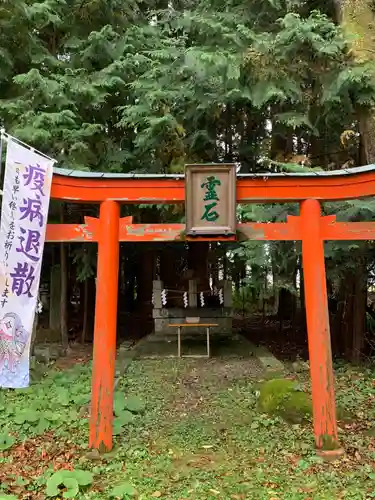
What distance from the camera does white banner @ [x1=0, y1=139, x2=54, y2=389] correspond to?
5289 mm

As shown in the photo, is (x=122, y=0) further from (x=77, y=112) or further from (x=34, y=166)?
(x=34, y=166)

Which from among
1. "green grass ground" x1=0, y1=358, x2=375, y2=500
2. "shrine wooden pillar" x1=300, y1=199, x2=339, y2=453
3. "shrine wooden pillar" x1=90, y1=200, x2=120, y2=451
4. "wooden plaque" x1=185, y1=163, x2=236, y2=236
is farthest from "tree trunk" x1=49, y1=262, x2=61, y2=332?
"shrine wooden pillar" x1=300, y1=199, x2=339, y2=453

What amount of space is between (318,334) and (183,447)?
2.03 meters

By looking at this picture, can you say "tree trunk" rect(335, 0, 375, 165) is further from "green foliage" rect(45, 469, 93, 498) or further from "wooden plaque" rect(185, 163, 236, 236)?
"green foliage" rect(45, 469, 93, 498)

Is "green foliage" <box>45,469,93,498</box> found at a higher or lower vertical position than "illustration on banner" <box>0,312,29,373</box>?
lower

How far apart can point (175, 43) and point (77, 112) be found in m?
2.24

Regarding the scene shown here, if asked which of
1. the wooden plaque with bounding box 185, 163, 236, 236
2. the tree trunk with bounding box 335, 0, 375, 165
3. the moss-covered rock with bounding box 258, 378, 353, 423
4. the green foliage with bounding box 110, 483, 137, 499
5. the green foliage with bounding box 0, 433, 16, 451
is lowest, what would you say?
the green foliage with bounding box 110, 483, 137, 499

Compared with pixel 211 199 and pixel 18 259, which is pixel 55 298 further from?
pixel 211 199

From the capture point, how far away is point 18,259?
17.5ft

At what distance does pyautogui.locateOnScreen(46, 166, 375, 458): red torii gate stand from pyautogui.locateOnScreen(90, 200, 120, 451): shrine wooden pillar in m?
0.01

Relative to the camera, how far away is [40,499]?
462 cm

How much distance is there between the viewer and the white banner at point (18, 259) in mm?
5289

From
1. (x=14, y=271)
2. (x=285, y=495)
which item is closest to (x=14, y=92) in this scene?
(x=14, y=271)

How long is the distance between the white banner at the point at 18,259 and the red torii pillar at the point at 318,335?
3078 mm
